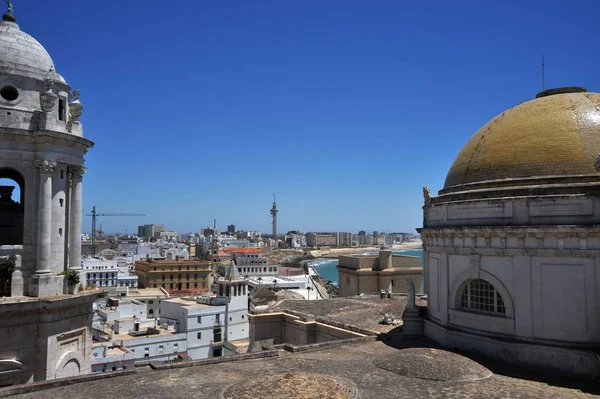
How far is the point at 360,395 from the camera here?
48.1 feet

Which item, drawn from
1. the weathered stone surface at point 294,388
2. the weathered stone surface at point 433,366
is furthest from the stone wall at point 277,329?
the weathered stone surface at point 294,388

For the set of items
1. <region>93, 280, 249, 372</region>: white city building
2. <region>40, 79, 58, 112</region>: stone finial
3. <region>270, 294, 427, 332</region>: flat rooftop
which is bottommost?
<region>93, 280, 249, 372</region>: white city building

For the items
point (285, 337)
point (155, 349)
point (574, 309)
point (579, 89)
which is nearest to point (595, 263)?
point (574, 309)

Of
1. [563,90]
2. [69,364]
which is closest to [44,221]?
[69,364]

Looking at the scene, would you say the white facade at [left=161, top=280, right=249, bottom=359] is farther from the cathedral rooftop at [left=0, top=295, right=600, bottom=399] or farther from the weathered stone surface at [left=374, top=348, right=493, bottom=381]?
the weathered stone surface at [left=374, top=348, right=493, bottom=381]

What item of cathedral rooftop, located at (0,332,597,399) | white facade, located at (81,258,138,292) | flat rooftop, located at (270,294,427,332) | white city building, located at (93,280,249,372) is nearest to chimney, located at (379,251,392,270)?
flat rooftop, located at (270,294,427,332)

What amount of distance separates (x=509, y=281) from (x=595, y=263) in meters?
3.11

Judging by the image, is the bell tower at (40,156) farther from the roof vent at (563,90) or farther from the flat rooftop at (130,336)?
the flat rooftop at (130,336)

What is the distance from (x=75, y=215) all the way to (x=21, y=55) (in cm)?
674

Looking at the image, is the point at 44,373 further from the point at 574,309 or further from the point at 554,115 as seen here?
the point at 554,115

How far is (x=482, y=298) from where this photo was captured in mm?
20859

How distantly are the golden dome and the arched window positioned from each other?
14.5ft

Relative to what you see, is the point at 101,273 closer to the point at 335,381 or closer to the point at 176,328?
the point at 176,328

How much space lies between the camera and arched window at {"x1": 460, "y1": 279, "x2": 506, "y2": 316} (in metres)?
20.2
